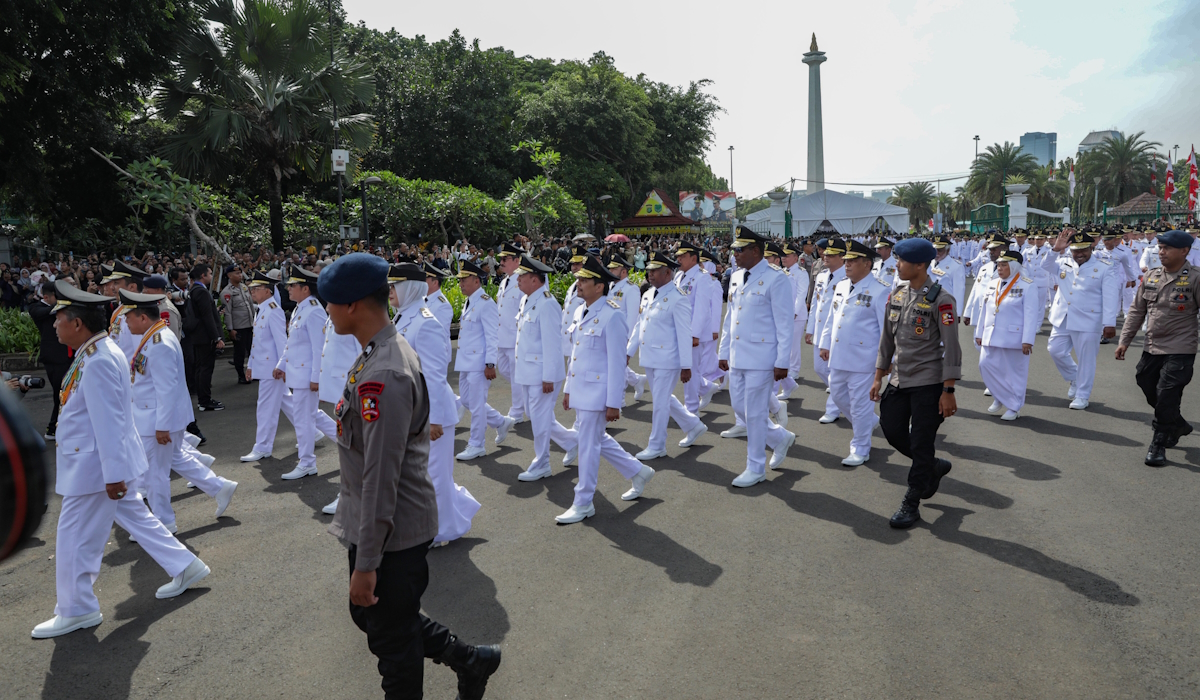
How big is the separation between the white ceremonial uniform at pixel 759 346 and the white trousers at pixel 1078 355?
4788mm

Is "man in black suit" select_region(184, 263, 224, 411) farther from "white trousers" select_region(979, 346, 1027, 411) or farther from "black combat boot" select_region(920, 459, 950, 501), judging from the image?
"white trousers" select_region(979, 346, 1027, 411)

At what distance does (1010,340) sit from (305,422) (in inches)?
306

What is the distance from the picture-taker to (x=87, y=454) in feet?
14.1

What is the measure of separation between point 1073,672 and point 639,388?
24.2 ft

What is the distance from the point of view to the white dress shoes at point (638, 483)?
632 cm

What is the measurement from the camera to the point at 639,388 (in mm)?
10719

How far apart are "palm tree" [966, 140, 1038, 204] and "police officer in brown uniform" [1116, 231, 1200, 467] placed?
5594 centimetres

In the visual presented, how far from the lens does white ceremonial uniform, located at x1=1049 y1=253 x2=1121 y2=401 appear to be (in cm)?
941

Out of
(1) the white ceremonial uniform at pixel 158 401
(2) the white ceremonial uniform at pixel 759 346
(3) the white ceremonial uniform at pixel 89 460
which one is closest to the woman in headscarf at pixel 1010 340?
(2) the white ceremonial uniform at pixel 759 346

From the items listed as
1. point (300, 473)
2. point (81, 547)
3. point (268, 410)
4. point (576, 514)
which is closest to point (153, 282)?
point (268, 410)

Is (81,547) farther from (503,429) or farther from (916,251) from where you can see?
(916,251)

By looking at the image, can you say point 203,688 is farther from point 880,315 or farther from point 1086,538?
point 880,315

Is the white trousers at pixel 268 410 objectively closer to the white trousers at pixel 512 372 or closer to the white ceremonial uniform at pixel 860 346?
the white trousers at pixel 512 372

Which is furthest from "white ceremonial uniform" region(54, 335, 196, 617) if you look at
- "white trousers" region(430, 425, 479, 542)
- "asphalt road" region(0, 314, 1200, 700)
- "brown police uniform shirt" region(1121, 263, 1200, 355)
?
"brown police uniform shirt" region(1121, 263, 1200, 355)
